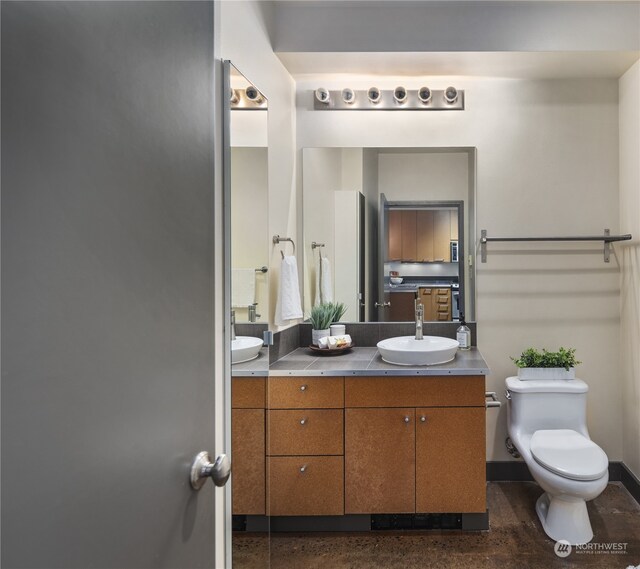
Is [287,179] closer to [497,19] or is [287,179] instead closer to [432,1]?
[432,1]

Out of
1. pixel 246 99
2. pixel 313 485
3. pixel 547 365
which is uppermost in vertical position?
pixel 246 99

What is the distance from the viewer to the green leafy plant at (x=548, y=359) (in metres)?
2.28

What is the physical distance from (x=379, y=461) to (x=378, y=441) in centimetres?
10

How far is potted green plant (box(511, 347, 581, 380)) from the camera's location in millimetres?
2268

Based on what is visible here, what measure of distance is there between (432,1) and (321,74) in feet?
2.31

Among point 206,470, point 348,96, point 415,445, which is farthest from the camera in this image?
point 348,96

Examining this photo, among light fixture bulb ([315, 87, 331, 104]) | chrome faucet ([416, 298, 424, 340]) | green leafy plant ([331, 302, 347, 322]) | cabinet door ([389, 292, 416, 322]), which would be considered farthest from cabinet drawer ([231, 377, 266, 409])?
light fixture bulb ([315, 87, 331, 104])

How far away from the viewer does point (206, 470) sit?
76cm

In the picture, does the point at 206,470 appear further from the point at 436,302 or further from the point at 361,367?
the point at 436,302

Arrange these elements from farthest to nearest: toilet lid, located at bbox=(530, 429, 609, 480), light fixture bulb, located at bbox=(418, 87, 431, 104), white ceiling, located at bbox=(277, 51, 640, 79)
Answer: light fixture bulb, located at bbox=(418, 87, 431, 104) < white ceiling, located at bbox=(277, 51, 640, 79) < toilet lid, located at bbox=(530, 429, 609, 480)

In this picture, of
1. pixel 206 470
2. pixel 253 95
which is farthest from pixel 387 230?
pixel 206 470

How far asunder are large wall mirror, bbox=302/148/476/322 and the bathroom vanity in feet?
2.06

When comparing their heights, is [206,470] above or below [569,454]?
above

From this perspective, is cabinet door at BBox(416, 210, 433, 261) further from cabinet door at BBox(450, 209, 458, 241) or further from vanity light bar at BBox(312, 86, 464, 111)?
vanity light bar at BBox(312, 86, 464, 111)
